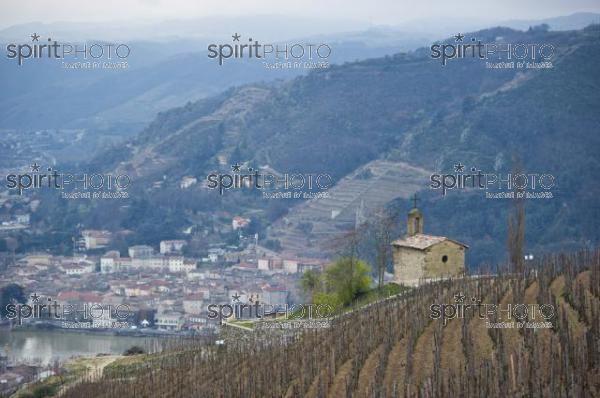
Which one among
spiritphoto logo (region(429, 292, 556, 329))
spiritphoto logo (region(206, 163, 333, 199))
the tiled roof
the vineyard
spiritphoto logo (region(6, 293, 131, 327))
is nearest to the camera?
the vineyard

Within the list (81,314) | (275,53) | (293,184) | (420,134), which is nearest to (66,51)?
(81,314)

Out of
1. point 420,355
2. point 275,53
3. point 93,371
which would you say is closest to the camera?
point 420,355

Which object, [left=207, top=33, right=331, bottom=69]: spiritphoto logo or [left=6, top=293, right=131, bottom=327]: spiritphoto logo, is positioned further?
[left=6, top=293, right=131, bottom=327]: spiritphoto logo

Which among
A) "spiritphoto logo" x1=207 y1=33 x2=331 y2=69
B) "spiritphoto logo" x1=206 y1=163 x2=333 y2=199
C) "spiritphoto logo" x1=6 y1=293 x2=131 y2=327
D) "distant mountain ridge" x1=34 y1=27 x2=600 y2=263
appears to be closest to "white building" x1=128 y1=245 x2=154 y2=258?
"distant mountain ridge" x1=34 y1=27 x2=600 y2=263

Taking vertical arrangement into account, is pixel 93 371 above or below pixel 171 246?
above

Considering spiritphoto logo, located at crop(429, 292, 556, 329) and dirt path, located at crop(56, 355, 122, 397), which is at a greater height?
spiritphoto logo, located at crop(429, 292, 556, 329)

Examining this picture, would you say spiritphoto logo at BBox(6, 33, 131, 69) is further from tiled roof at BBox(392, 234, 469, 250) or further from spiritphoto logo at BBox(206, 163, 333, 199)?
tiled roof at BBox(392, 234, 469, 250)

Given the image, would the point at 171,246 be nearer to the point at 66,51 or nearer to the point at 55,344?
the point at 55,344
